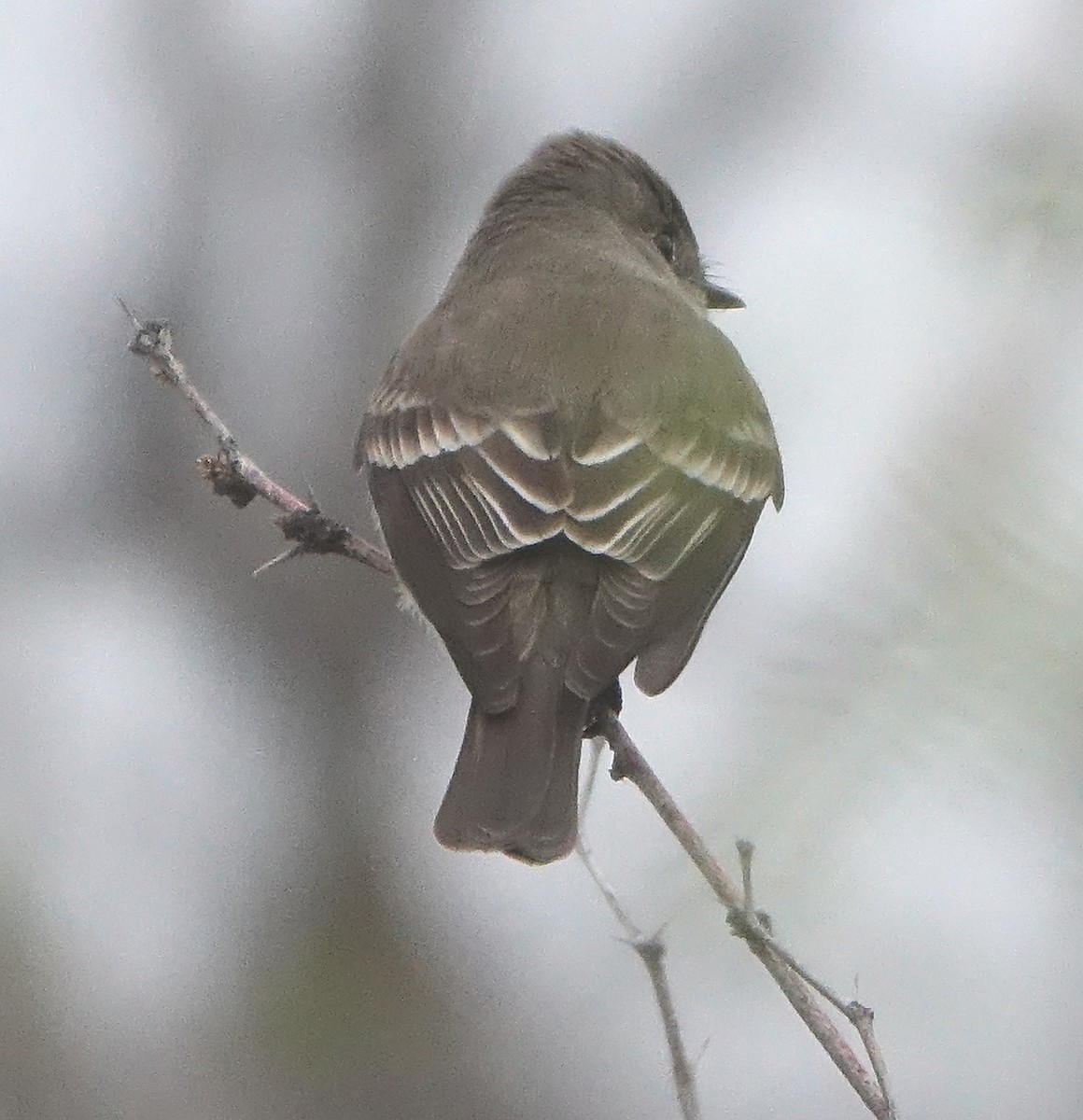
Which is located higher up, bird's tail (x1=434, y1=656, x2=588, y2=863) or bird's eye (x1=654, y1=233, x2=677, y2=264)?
bird's eye (x1=654, y1=233, x2=677, y2=264)

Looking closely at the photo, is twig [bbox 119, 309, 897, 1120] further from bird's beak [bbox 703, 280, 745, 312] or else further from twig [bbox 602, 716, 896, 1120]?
bird's beak [bbox 703, 280, 745, 312]

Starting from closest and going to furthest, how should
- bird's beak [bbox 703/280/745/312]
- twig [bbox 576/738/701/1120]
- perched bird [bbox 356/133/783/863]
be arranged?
twig [bbox 576/738/701/1120], perched bird [bbox 356/133/783/863], bird's beak [bbox 703/280/745/312]

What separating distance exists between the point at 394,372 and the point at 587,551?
930 millimetres

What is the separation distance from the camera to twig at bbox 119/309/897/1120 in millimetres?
1403

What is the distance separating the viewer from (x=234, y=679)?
8977 mm

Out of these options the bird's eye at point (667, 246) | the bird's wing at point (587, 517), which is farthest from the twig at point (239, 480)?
the bird's eye at point (667, 246)

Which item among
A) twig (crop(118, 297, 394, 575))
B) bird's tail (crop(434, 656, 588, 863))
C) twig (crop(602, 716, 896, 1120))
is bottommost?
bird's tail (crop(434, 656, 588, 863))

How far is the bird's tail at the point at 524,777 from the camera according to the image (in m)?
3.01

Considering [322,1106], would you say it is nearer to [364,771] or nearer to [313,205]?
[364,771]

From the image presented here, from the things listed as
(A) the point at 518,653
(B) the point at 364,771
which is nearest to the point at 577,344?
(A) the point at 518,653

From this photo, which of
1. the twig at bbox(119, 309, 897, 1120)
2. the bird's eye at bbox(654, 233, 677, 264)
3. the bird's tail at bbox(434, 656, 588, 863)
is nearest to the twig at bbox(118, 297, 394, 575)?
the twig at bbox(119, 309, 897, 1120)

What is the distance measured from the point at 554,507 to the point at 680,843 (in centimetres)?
206

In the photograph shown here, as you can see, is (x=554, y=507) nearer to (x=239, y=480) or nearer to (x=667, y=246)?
(x=239, y=480)

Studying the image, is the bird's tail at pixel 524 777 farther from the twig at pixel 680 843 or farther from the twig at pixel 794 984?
the twig at pixel 794 984
